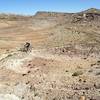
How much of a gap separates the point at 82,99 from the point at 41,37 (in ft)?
99.5

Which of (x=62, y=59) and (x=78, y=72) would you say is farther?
(x=62, y=59)

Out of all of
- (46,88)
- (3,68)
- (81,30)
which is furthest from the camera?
(81,30)

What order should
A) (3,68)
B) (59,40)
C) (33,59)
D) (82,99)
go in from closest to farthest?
(82,99)
(3,68)
(33,59)
(59,40)

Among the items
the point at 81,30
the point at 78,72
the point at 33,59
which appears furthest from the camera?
the point at 81,30

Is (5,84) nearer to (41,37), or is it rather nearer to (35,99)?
(35,99)

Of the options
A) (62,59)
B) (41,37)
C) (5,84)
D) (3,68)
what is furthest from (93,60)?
(41,37)

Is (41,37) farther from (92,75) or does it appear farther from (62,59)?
(92,75)

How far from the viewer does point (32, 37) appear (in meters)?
50.7

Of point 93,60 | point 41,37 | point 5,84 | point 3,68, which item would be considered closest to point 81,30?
point 41,37

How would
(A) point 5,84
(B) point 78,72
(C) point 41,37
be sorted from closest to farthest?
(A) point 5,84
(B) point 78,72
(C) point 41,37

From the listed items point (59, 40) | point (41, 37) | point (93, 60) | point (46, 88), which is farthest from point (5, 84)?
point (41, 37)

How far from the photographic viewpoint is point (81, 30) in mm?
53250

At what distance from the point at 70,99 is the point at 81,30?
3343 cm

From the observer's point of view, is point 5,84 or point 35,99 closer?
point 35,99
